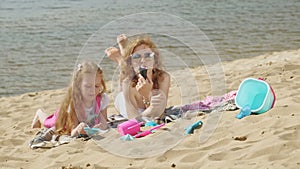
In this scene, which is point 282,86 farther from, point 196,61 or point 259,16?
point 259,16

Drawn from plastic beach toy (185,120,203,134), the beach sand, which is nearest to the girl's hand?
the beach sand

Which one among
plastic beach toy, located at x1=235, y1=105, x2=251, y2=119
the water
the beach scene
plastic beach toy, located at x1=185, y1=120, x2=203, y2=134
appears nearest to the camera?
the beach scene

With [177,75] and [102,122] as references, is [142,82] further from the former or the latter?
[177,75]

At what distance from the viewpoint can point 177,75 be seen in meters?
8.83

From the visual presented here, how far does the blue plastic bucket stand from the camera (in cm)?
538

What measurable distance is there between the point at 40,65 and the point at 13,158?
19.8ft

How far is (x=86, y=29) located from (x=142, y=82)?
873 cm

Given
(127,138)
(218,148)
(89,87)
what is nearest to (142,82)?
(89,87)

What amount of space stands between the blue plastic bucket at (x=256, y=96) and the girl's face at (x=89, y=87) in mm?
1504

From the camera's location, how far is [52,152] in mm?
5137

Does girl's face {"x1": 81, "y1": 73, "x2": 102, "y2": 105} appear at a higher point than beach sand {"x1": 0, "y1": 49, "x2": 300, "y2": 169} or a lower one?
higher

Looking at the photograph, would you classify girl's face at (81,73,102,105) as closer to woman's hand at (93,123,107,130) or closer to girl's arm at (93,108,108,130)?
girl's arm at (93,108,108,130)

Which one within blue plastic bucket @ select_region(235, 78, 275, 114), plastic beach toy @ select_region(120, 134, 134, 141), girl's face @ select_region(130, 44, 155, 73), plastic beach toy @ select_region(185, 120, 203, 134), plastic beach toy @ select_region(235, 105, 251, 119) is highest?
girl's face @ select_region(130, 44, 155, 73)

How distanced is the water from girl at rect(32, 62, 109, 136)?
3.78 metres
